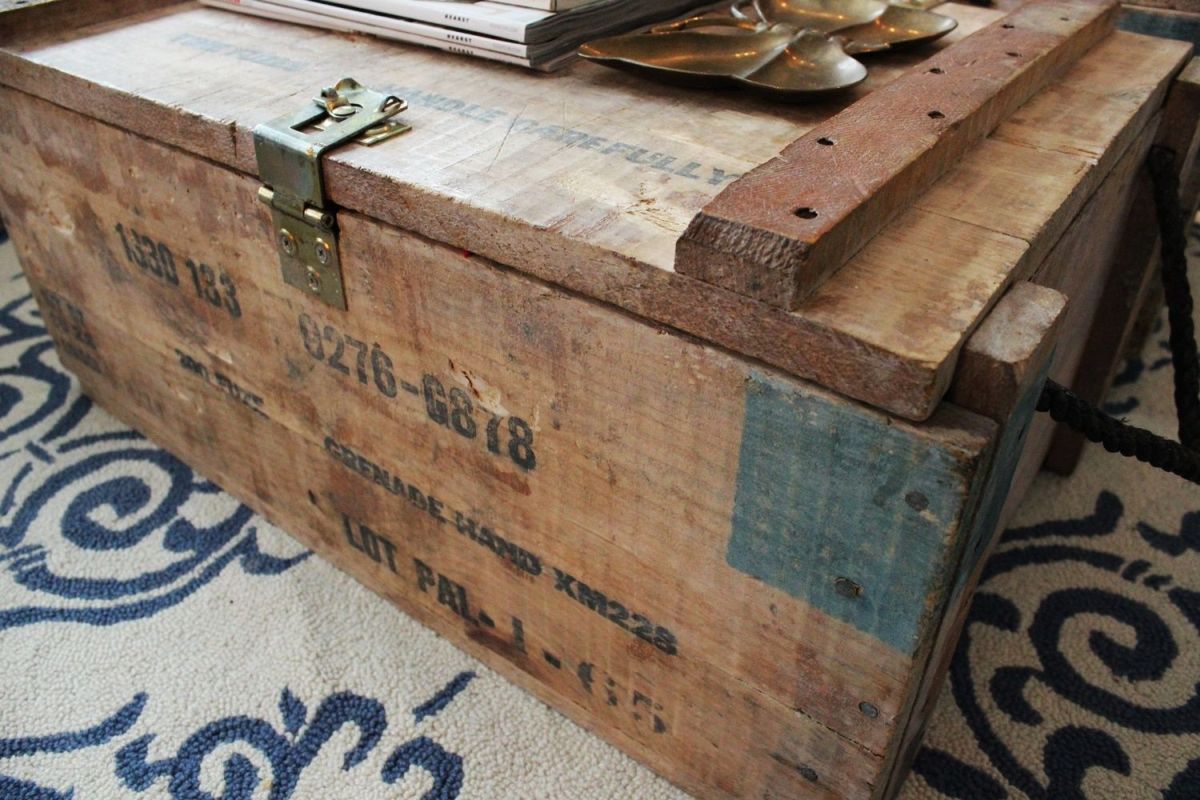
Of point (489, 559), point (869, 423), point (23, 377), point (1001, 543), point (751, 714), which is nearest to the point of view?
point (869, 423)

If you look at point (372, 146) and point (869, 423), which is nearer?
point (869, 423)

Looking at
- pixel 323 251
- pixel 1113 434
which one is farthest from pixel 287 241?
pixel 1113 434

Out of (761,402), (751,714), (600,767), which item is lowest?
(600,767)

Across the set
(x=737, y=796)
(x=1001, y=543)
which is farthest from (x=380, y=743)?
(x=1001, y=543)

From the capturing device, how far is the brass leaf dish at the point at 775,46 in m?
0.72

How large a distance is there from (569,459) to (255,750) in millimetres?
357

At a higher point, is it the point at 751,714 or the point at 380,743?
the point at 751,714

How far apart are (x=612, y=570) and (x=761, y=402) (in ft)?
0.64

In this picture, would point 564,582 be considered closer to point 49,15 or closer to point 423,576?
point 423,576

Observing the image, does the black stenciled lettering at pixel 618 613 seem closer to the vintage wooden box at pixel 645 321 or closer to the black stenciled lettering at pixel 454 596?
the vintage wooden box at pixel 645 321

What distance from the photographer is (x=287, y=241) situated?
68 cm

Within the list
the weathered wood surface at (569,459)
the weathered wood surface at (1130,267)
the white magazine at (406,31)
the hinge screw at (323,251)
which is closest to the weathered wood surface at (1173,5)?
the weathered wood surface at (1130,267)

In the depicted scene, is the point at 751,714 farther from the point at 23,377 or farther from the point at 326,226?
the point at 23,377

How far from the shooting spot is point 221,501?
0.97m
